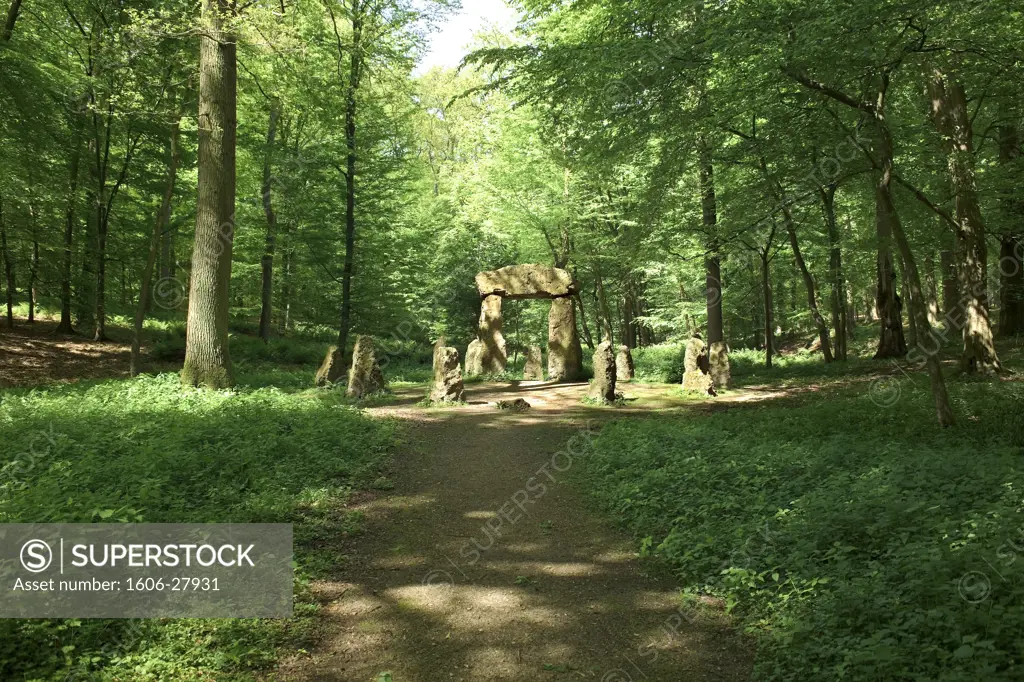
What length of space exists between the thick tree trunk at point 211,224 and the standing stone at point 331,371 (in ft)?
12.5

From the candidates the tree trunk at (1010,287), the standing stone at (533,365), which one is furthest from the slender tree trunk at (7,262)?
the tree trunk at (1010,287)

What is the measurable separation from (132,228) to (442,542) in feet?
59.2

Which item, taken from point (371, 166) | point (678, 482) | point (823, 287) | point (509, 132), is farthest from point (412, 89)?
point (823, 287)

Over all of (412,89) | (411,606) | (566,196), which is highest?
(412,89)

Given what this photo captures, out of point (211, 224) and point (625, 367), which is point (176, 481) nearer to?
point (211, 224)

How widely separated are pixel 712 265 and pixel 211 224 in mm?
13414

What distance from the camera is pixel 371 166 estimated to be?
1956 cm

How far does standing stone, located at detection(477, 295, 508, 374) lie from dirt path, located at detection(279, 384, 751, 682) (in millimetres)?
11421

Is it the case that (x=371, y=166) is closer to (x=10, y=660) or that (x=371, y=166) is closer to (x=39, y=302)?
(x=39, y=302)

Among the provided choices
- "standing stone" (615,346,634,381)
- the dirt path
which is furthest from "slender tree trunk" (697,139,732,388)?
the dirt path

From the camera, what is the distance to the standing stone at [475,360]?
62.5ft

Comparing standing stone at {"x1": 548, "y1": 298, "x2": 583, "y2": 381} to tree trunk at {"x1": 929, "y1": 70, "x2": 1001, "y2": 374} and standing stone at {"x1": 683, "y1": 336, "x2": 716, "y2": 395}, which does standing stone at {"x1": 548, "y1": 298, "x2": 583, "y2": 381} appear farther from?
tree trunk at {"x1": 929, "y1": 70, "x2": 1001, "y2": 374}

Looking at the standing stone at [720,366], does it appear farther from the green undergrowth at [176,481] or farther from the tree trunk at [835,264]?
the green undergrowth at [176,481]

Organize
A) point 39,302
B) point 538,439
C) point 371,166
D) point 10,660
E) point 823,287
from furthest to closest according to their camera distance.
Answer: point 823,287 < point 371,166 < point 39,302 < point 538,439 < point 10,660
